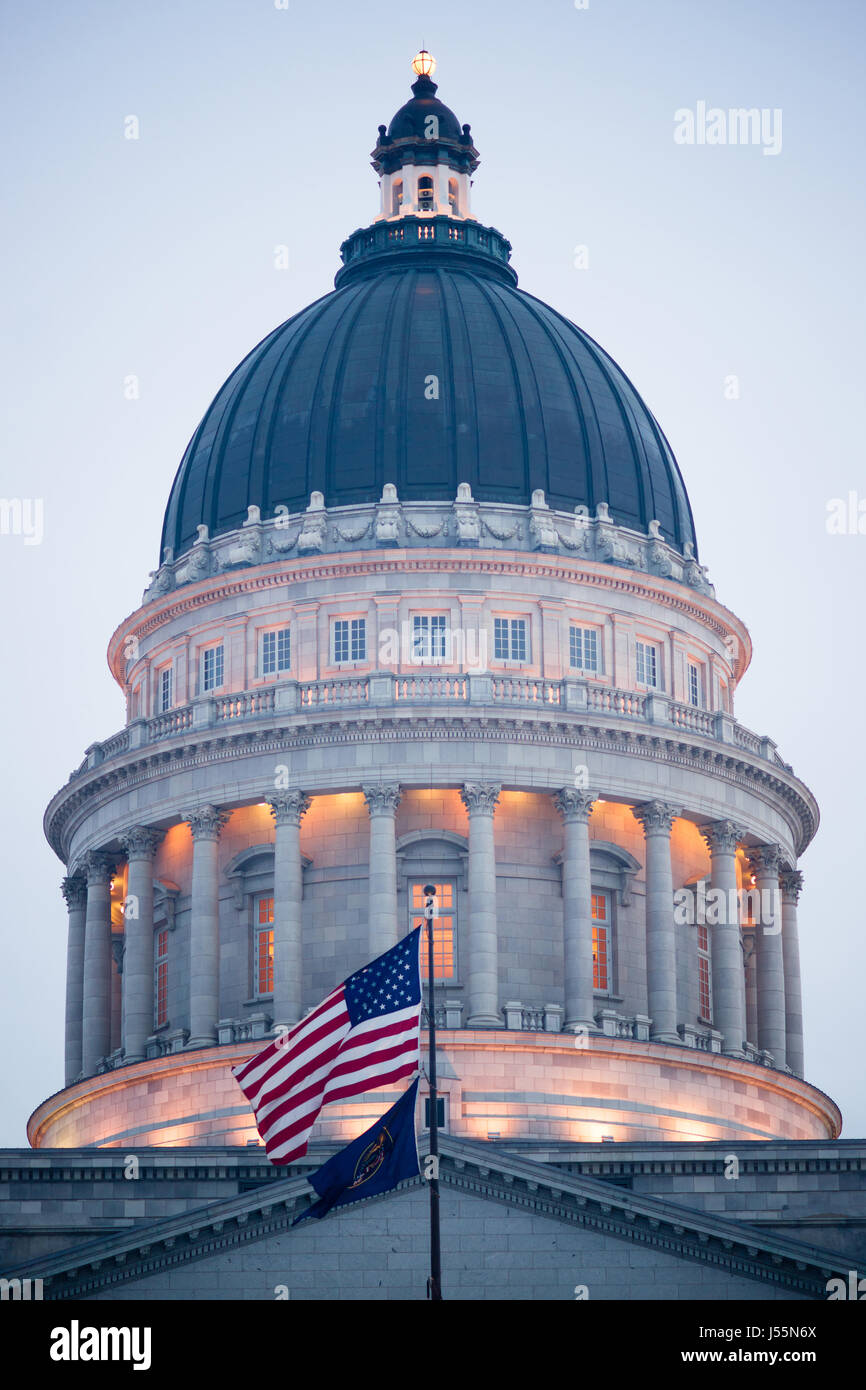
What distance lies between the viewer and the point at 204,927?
7875 centimetres

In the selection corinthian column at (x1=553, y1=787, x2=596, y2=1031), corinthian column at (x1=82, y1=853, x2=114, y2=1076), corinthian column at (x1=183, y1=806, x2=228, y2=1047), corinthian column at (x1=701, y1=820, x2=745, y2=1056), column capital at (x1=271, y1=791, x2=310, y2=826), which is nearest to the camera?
corinthian column at (x1=553, y1=787, x2=596, y2=1031)

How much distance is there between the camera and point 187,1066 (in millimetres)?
77062

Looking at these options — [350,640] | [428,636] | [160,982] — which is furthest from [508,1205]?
[350,640]

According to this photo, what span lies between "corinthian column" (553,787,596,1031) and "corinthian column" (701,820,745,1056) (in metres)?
4.95

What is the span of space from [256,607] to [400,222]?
1588cm

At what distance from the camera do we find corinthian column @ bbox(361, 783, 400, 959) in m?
76.2

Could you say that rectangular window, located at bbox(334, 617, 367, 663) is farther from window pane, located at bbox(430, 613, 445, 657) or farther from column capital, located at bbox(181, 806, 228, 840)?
column capital, located at bbox(181, 806, 228, 840)

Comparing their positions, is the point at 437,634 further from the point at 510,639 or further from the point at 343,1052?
the point at 343,1052

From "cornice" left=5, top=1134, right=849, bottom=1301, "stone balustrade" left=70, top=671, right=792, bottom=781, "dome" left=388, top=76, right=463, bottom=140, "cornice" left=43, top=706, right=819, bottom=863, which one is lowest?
"cornice" left=5, top=1134, right=849, bottom=1301

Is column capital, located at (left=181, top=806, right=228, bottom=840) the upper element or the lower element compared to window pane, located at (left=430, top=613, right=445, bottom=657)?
lower

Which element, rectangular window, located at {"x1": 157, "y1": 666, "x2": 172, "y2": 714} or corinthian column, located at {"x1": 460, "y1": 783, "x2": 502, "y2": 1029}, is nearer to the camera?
corinthian column, located at {"x1": 460, "y1": 783, "x2": 502, "y2": 1029}

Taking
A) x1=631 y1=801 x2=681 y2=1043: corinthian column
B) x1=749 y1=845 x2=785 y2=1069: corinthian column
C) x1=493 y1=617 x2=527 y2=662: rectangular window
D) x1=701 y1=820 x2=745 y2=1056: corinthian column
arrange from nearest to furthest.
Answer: x1=631 y1=801 x2=681 y2=1043: corinthian column < x1=701 y1=820 x2=745 y2=1056: corinthian column < x1=493 y1=617 x2=527 y2=662: rectangular window < x1=749 y1=845 x2=785 y2=1069: corinthian column

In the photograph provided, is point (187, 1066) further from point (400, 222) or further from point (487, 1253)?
point (400, 222)

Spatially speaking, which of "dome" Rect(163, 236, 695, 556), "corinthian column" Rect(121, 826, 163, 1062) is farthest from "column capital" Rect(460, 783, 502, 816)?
"dome" Rect(163, 236, 695, 556)
